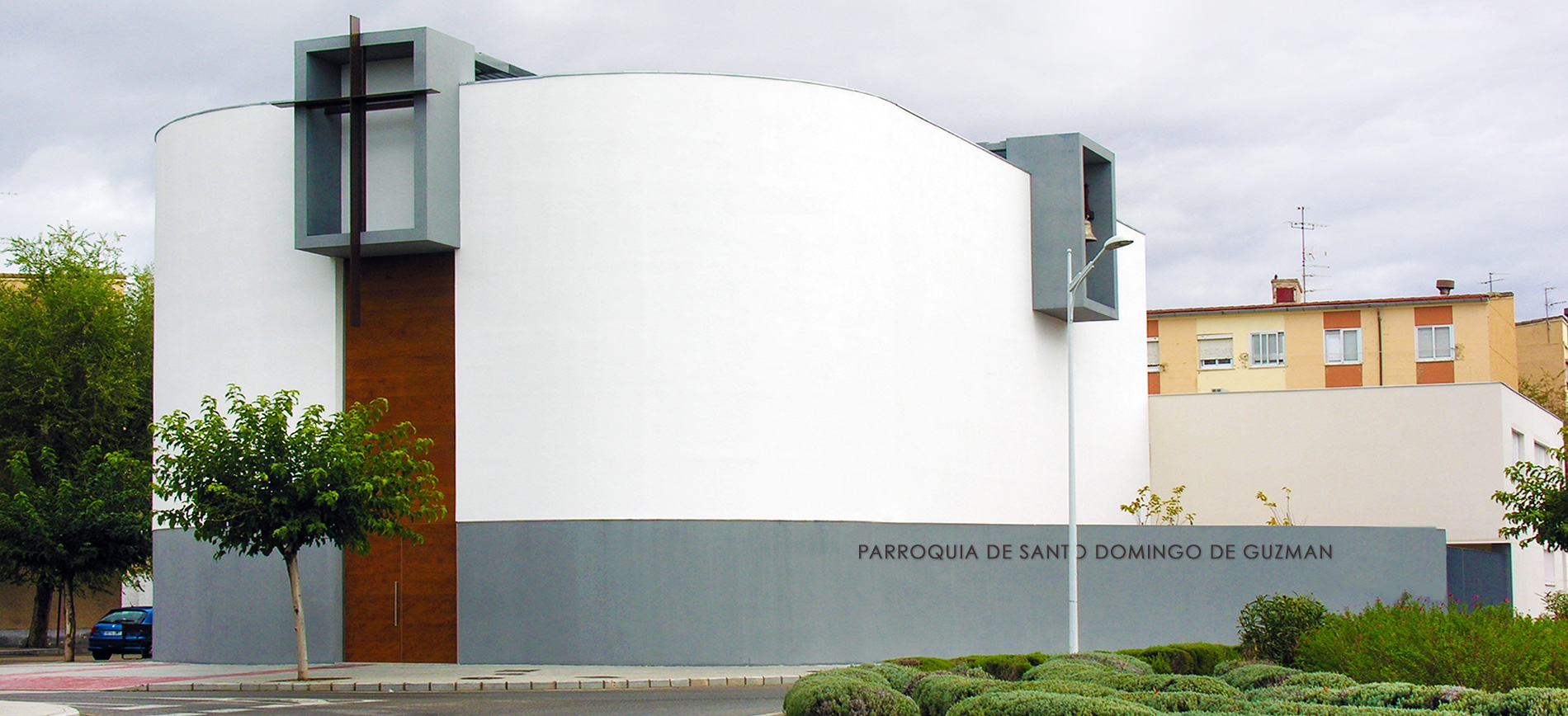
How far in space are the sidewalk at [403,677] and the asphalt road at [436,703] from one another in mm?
674

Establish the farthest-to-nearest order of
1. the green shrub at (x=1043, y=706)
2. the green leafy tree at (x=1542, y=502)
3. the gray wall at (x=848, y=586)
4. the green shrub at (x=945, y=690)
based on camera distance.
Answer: the green leafy tree at (x=1542, y=502), the gray wall at (x=848, y=586), the green shrub at (x=945, y=690), the green shrub at (x=1043, y=706)

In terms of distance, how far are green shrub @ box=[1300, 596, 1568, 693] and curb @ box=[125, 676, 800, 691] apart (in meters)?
9.36

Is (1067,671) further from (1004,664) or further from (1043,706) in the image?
(1043,706)

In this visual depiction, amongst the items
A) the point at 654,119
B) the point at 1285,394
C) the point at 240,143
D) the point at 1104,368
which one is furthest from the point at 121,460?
the point at 1285,394

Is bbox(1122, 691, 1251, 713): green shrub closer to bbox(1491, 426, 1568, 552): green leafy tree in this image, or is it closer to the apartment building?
bbox(1491, 426, 1568, 552): green leafy tree

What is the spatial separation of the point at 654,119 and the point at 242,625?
1246 cm

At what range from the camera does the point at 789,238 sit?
2864 cm

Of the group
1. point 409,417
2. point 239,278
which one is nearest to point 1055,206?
point 409,417

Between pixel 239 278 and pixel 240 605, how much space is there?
20.8 feet

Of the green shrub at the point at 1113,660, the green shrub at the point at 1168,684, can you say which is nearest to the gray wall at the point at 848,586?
the green shrub at the point at 1113,660

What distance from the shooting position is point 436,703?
20.8 meters

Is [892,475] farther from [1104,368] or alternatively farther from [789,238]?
[1104,368]

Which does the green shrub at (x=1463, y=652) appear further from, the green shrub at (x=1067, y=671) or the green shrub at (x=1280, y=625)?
the green shrub at (x=1280, y=625)

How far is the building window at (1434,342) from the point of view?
59.0 meters
